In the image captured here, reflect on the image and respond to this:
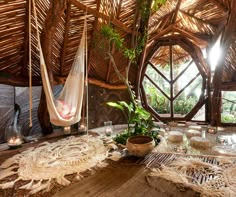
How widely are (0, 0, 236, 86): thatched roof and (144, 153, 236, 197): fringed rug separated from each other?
70.7 inches

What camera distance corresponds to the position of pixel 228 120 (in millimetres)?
3859

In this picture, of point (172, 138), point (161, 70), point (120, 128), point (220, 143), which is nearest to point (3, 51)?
point (120, 128)

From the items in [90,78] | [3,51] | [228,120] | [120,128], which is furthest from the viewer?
[228,120]

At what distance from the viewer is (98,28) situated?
2.92m

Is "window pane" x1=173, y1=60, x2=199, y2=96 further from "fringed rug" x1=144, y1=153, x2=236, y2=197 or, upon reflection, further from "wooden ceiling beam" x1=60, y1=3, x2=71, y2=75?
"fringed rug" x1=144, y1=153, x2=236, y2=197

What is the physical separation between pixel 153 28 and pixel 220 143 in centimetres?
261

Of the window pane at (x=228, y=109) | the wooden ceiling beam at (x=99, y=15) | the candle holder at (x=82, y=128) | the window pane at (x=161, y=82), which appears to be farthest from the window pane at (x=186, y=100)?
the candle holder at (x=82, y=128)

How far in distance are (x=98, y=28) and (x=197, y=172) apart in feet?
8.31

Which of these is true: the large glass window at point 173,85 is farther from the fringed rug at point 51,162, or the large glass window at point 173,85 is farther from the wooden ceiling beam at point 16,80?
the fringed rug at point 51,162

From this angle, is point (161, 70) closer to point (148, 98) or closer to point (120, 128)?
point (148, 98)

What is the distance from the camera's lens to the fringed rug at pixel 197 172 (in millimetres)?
1166

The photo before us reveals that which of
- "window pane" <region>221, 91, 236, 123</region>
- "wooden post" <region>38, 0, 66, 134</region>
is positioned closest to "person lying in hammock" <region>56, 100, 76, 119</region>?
"wooden post" <region>38, 0, 66, 134</region>

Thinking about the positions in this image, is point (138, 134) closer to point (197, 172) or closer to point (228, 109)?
point (197, 172)

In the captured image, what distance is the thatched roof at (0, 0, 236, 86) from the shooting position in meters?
2.29
